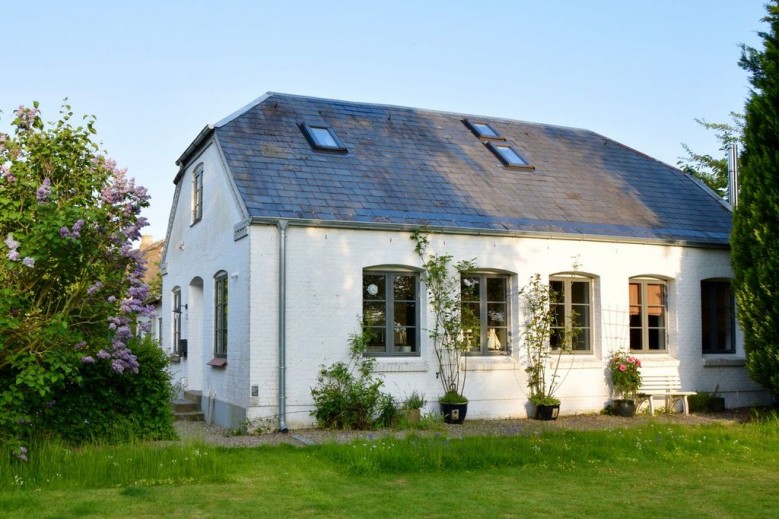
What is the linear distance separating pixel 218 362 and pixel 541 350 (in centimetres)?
579

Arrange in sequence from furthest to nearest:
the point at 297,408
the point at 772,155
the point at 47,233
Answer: the point at 772,155 < the point at 297,408 < the point at 47,233

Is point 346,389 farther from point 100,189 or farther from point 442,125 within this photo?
point 442,125

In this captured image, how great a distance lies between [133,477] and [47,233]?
2.70 meters

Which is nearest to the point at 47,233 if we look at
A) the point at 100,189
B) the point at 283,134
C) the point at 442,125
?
the point at 100,189

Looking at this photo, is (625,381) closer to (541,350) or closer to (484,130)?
(541,350)

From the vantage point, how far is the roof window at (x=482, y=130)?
18984 millimetres

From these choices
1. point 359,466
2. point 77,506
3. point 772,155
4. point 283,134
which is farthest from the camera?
point 283,134

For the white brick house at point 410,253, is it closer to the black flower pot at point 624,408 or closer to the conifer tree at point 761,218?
the black flower pot at point 624,408

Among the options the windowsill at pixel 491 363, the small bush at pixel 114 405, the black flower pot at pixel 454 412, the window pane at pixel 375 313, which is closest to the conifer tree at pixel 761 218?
the windowsill at pixel 491 363

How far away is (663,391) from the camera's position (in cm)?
1628

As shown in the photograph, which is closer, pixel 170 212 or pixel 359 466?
pixel 359 466

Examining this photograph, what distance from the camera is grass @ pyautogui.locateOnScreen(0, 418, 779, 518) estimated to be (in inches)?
306

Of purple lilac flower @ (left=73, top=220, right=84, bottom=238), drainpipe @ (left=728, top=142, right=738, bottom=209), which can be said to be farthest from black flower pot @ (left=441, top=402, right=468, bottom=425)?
drainpipe @ (left=728, top=142, right=738, bottom=209)

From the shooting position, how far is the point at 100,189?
9.76 m
